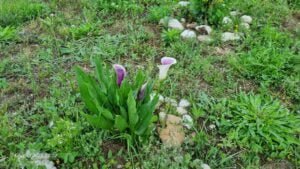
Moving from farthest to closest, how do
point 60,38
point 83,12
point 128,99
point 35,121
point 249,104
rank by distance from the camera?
point 83,12 < point 60,38 < point 249,104 < point 35,121 < point 128,99

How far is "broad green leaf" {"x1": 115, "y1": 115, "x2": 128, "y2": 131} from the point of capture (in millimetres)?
2264

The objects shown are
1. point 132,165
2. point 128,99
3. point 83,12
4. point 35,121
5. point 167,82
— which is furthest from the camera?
point 83,12

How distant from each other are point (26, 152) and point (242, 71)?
199 cm

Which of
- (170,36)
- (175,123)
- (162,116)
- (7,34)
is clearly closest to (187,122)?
(175,123)

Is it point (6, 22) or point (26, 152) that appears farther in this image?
point (6, 22)

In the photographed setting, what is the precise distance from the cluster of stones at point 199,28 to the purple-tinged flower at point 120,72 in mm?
1426

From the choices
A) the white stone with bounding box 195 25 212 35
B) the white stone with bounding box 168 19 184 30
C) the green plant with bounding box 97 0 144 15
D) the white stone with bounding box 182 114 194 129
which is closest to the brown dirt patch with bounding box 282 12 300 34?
the white stone with bounding box 195 25 212 35

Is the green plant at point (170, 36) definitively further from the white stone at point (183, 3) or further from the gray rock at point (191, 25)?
the white stone at point (183, 3)

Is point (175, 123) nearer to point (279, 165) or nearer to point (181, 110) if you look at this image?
point (181, 110)

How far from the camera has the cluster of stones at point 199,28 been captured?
3.65 m

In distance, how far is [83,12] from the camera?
13.0ft

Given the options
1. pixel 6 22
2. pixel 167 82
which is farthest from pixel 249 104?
pixel 6 22

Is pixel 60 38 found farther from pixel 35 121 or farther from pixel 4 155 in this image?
pixel 4 155

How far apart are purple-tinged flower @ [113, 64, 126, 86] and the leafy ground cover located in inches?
2.1
